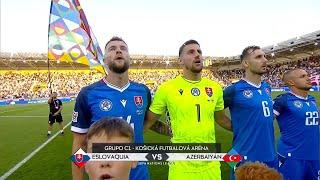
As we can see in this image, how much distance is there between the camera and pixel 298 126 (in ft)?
17.9

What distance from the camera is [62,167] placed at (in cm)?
898

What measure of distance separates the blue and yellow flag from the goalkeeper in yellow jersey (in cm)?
800

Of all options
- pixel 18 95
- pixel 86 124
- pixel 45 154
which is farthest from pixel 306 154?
pixel 18 95

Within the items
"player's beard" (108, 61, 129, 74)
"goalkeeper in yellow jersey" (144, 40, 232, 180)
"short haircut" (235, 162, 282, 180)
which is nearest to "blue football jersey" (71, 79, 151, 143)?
"player's beard" (108, 61, 129, 74)

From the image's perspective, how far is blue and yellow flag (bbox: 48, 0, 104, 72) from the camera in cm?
1201

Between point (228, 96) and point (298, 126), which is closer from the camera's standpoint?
point (228, 96)

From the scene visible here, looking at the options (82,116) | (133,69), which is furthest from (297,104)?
(133,69)

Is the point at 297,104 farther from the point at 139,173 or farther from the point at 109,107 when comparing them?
the point at 109,107

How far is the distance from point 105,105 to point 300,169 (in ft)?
9.98

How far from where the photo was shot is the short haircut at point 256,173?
1938 mm

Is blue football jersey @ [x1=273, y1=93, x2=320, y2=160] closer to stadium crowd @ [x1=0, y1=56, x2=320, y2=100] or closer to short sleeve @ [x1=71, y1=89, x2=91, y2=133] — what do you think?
short sleeve @ [x1=71, y1=89, x2=91, y2=133]

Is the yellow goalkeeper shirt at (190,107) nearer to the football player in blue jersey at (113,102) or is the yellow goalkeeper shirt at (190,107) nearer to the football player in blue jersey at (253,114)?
the football player in blue jersey at (113,102)

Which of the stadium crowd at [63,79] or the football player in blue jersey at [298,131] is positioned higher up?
the football player in blue jersey at [298,131]

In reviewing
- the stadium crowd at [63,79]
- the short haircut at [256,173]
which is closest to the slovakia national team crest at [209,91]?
the short haircut at [256,173]
